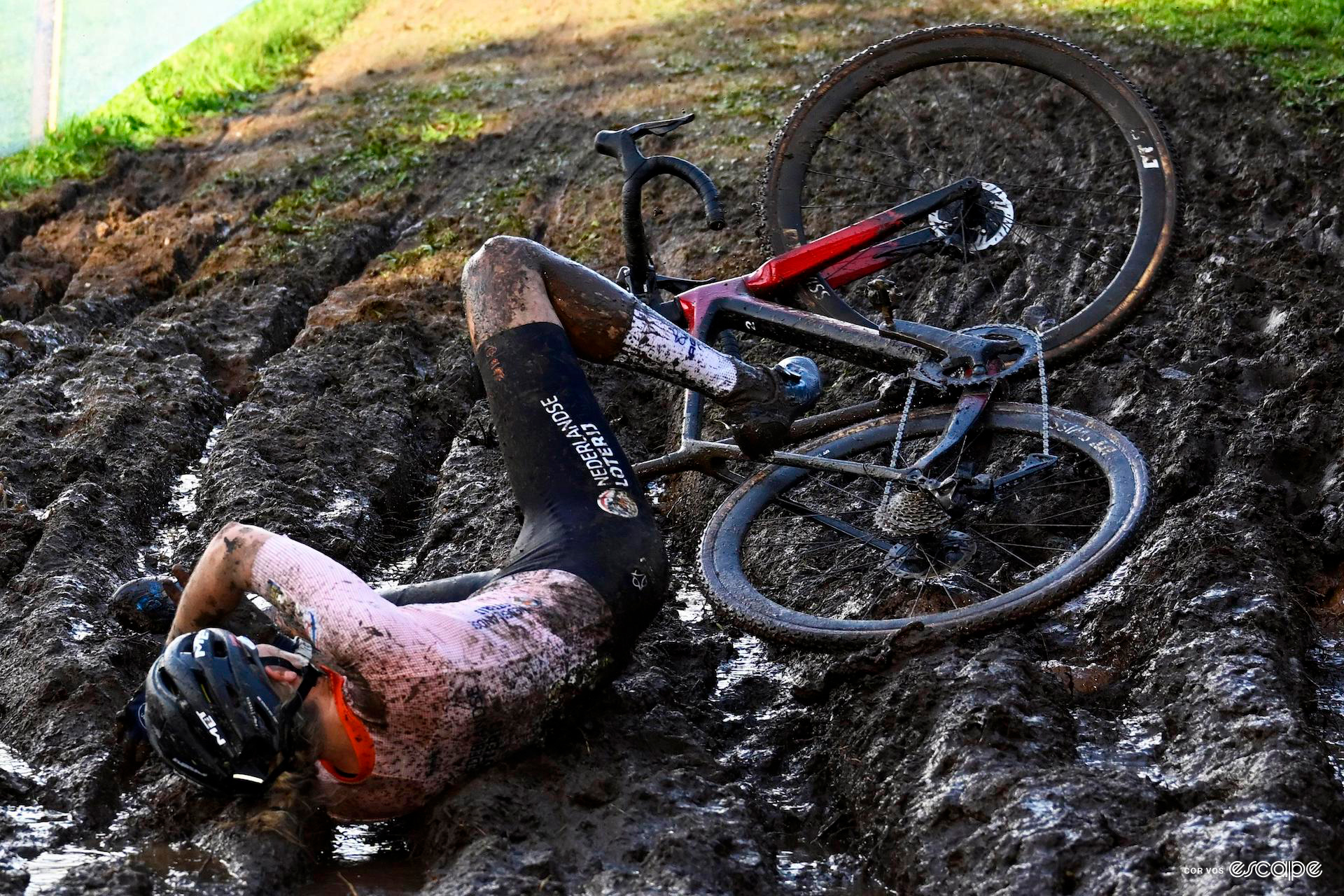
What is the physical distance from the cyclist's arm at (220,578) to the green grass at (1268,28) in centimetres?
605

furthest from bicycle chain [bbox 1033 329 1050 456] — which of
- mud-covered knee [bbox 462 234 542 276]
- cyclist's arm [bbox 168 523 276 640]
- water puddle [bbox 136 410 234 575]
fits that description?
water puddle [bbox 136 410 234 575]

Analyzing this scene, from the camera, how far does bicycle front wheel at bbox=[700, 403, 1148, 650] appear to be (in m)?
3.76

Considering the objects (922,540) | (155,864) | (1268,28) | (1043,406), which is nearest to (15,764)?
(155,864)

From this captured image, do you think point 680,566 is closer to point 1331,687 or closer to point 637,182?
point 637,182

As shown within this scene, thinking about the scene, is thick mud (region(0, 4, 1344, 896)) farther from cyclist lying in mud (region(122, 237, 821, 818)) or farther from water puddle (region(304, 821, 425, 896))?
cyclist lying in mud (region(122, 237, 821, 818))

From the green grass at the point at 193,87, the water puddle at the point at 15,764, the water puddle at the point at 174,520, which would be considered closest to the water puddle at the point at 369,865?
the water puddle at the point at 15,764

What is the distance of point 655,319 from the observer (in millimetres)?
4188

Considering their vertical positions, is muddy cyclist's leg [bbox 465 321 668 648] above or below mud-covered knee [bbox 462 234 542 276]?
below

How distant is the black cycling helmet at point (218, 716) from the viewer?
9.97ft

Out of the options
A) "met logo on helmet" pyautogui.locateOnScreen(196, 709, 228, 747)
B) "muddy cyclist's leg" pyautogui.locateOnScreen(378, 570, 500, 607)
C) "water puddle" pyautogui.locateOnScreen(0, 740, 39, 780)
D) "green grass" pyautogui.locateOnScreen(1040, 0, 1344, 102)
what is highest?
"green grass" pyautogui.locateOnScreen(1040, 0, 1344, 102)

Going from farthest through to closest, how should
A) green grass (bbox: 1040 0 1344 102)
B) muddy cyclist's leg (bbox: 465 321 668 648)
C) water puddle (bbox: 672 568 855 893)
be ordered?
1. green grass (bbox: 1040 0 1344 102)
2. muddy cyclist's leg (bbox: 465 321 668 648)
3. water puddle (bbox: 672 568 855 893)

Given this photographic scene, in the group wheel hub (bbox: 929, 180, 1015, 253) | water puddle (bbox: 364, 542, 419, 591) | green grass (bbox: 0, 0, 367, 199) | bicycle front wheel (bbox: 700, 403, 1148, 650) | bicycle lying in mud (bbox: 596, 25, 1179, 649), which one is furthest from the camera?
green grass (bbox: 0, 0, 367, 199)

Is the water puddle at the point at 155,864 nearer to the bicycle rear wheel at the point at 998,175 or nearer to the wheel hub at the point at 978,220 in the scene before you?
the bicycle rear wheel at the point at 998,175

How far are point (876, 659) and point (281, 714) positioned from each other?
1.54m
